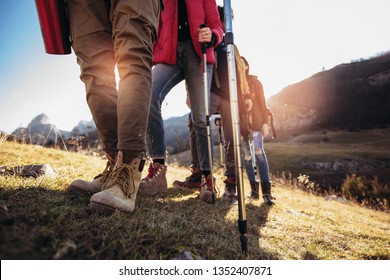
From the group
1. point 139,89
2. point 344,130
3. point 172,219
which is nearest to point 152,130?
point 139,89

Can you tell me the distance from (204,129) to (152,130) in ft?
2.27

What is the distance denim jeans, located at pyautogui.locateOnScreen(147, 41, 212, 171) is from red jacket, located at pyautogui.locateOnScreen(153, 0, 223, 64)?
3.9 inches

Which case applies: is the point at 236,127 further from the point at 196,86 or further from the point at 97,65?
the point at 196,86

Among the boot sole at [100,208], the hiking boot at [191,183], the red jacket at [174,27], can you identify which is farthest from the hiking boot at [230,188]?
the boot sole at [100,208]

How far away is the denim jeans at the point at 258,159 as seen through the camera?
13.8 feet

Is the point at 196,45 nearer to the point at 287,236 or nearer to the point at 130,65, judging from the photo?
the point at 130,65

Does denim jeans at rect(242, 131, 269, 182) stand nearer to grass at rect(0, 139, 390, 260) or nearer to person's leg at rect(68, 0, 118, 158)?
grass at rect(0, 139, 390, 260)

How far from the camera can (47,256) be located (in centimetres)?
86

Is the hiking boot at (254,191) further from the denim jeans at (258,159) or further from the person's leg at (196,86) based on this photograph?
the person's leg at (196,86)

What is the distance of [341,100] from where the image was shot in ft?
197

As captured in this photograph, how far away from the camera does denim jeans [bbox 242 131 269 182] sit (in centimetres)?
419

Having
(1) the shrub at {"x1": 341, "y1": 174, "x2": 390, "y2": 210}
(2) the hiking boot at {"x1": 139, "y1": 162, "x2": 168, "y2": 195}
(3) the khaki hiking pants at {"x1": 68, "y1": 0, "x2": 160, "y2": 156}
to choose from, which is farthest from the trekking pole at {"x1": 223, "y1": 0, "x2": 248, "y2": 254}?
(1) the shrub at {"x1": 341, "y1": 174, "x2": 390, "y2": 210}
